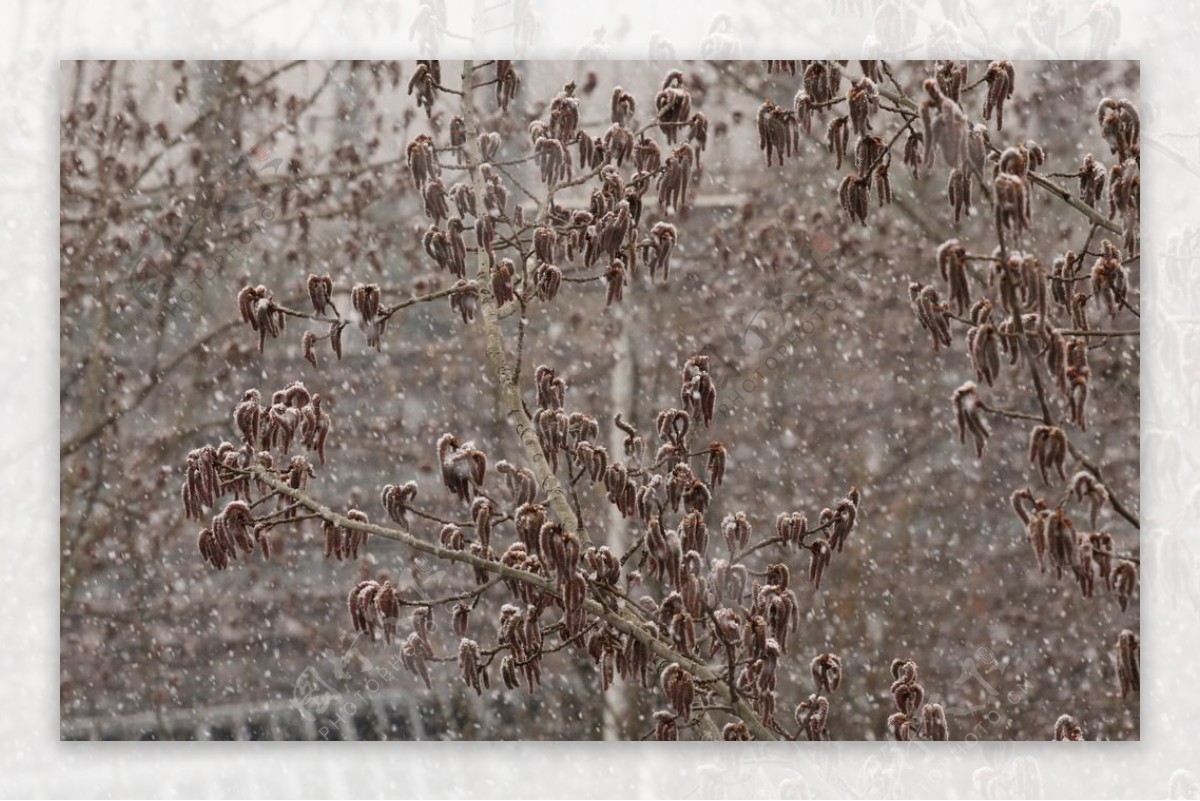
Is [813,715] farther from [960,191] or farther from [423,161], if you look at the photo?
[423,161]

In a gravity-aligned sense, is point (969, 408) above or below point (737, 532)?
above

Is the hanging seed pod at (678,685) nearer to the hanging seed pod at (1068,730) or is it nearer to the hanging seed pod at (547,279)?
the hanging seed pod at (547,279)

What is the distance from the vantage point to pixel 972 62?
2240 mm

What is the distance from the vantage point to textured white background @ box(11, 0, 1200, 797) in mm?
2213

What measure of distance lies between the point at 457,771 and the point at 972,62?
62.1 inches

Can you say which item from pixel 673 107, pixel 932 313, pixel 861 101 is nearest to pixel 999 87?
pixel 861 101

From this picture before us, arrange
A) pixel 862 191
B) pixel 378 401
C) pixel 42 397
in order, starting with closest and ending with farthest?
pixel 862 191 → pixel 42 397 → pixel 378 401

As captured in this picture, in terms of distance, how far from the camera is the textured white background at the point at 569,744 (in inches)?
87.1

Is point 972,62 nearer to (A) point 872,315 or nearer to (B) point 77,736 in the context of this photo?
(A) point 872,315

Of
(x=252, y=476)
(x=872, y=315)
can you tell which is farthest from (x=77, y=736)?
(x=872, y=315)

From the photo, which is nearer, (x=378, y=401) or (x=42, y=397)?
(x=42, y=397)

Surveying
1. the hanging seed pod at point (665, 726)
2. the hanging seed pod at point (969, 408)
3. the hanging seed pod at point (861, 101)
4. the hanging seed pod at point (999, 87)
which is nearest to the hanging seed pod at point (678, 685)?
the hanging seed pod at point (665, 726)

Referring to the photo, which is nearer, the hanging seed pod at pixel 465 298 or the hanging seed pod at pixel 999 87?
the hanging seed pod at pixel 999 87

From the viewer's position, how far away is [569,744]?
7.41 ft
